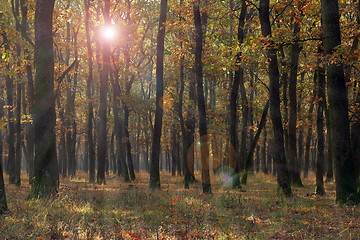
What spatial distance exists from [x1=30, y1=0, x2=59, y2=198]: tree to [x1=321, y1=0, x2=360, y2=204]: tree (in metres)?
9.20

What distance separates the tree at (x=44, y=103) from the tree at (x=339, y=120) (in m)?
9.20

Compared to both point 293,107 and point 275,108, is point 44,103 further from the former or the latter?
point 293,107

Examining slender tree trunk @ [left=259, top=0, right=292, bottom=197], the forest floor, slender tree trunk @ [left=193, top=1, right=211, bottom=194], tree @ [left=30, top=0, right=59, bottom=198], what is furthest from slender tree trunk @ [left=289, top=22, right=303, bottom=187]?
tree @ [left=30, top=0, right=59, bottom=198]

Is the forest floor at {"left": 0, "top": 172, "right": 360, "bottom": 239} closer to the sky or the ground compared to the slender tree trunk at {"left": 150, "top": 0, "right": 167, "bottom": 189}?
closer to the ground

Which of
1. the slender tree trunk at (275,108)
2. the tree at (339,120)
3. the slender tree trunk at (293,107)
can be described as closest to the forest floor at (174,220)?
the tree at (339,120)

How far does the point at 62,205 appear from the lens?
9.46m

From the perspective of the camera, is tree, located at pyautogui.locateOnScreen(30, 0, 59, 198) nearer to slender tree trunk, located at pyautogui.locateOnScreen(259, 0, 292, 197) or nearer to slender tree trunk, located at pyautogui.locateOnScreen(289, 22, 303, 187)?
slender tree trunk, located at pyautogui.locateOnScreen(259, 0, 292, 197)

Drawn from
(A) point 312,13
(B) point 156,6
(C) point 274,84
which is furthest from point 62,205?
(B) point 156,6

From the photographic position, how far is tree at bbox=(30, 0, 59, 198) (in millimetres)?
11264

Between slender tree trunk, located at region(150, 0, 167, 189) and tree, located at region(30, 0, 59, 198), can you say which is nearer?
tree, located at region(30, 0, 59, 198)

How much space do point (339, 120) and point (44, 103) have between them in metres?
9.62

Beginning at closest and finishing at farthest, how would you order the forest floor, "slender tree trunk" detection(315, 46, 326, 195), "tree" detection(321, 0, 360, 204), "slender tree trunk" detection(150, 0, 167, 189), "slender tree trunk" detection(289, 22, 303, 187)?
the forest floor → "tree" detection(321, 0, 360, 204) → "slender tree trunk" detection(315, 46, 326, 195) → "slender tree trunk" detection(150, 0, 167, 189) → "slender tree trunk" detection(289, 22, 303, 187)

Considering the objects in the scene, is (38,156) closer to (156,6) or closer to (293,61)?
(293,61)

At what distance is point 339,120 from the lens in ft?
34.3
